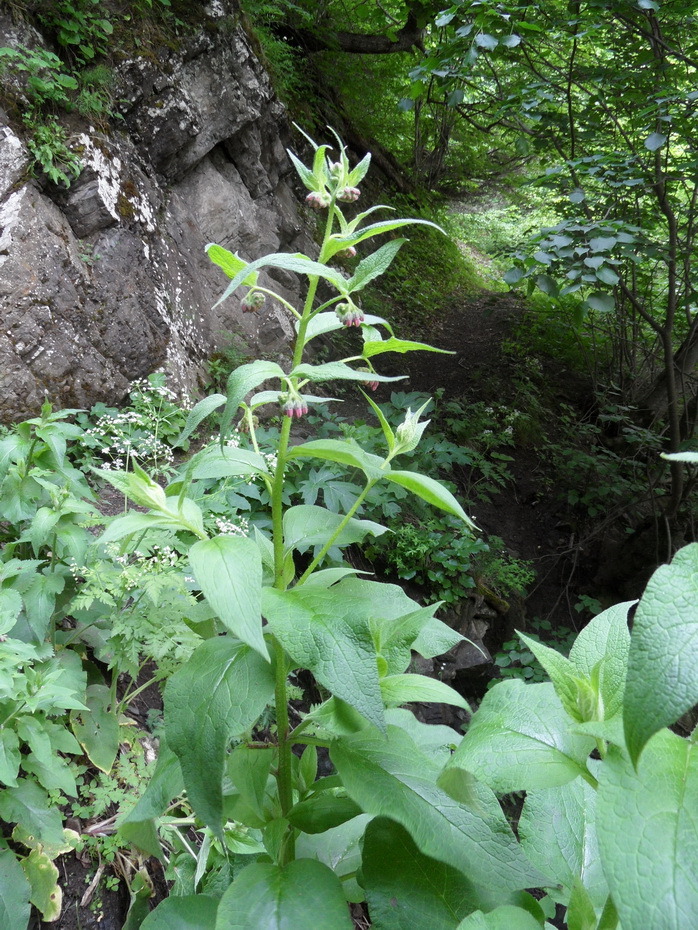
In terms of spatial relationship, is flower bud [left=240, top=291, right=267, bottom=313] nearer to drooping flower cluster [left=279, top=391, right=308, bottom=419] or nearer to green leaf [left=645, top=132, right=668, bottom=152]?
drooping flower cluster [left=279, top=391, right=308, bottom=419]

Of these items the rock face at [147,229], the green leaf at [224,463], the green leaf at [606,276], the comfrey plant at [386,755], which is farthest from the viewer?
the rock face at [147,229]

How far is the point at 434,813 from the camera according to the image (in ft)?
3.26

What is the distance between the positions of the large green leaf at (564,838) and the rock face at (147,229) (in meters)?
3.86

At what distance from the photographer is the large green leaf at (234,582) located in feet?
2.87

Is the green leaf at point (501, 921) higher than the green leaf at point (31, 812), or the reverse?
the green leaf at point (501, 921)

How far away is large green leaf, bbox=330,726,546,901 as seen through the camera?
959 millimetres

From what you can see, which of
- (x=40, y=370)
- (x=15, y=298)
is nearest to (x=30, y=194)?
(x=15, y=298)

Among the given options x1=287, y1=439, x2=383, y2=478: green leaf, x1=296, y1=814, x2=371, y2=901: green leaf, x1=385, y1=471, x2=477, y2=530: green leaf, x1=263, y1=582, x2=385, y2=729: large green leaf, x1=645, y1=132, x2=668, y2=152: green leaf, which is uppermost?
x1=645, y1=132, x2=668, y2=152: green leaf

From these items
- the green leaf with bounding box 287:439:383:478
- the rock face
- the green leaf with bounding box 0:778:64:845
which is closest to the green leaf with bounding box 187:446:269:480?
the green leaf with bounding box 287:439:383:478

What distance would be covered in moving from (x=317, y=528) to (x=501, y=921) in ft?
2.42

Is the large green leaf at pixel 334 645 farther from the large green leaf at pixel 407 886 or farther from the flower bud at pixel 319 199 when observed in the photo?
the flower bud at pixel 319 199

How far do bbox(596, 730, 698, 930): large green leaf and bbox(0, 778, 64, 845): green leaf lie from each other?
1.82 meters

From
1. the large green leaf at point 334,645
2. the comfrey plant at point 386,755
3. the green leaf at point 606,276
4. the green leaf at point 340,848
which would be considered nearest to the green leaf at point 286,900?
the comfrey plant at point 386,755

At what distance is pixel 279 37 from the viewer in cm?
945
